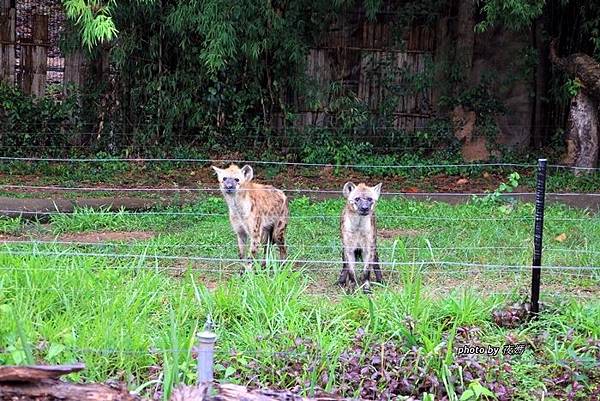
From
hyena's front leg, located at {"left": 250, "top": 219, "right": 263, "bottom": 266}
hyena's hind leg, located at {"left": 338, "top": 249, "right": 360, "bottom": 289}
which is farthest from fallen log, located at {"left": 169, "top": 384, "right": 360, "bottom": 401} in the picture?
hyena's front leg, located at {"left": 250, "top": 219, "right": 263, "bottom": 266}

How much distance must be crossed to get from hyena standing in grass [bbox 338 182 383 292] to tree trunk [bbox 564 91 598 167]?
6034 mm

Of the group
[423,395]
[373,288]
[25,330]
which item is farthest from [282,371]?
[373,288]

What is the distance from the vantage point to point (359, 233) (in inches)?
249

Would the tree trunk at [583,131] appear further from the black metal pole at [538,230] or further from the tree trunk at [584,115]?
the black metal pole at [538,230]

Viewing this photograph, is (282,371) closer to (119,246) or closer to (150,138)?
(119,246)

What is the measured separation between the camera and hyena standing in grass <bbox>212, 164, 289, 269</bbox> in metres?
6.88

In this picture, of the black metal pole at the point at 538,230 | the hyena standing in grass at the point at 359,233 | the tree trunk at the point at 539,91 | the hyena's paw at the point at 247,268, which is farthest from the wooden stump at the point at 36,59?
the black metal pole at the point at 538,230

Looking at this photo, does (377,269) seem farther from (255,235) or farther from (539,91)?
(539,91)

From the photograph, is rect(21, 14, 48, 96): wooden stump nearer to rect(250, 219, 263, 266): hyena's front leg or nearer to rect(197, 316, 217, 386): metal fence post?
rect(250, 219, 263, 266): hyena's front leg

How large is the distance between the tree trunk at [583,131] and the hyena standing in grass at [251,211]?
598cm

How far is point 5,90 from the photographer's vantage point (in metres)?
Answer: 12.2

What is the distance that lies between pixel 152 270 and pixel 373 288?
156 centimetres

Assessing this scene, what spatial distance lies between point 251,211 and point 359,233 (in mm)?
1039

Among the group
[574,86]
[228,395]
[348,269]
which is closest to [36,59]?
[574,86]
